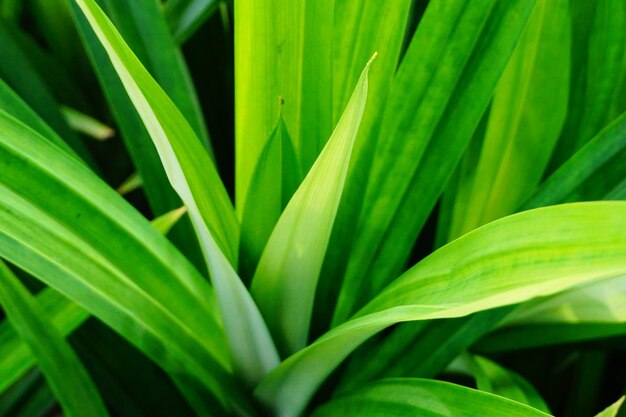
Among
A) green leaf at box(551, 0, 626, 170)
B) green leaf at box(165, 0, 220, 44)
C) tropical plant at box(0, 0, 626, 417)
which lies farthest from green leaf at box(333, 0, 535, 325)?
green leaf at box(165, 0, 220, 44)

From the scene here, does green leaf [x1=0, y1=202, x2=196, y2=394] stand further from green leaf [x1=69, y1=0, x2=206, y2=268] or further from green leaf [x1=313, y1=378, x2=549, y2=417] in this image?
green leaf [x1=313, y1=378, x2=549, y2=417]

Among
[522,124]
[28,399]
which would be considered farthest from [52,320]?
[522,124]

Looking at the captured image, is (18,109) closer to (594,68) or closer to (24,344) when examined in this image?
(24,344)

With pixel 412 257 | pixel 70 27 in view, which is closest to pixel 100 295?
pixel 412 257

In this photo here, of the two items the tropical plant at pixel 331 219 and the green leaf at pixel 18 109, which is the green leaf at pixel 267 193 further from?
the green leaf at pixel 18 109

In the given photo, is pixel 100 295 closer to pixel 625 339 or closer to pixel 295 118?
pixel 295 118

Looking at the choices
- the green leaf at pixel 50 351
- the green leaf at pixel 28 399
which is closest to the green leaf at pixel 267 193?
the green leaf at pixel 50 351
